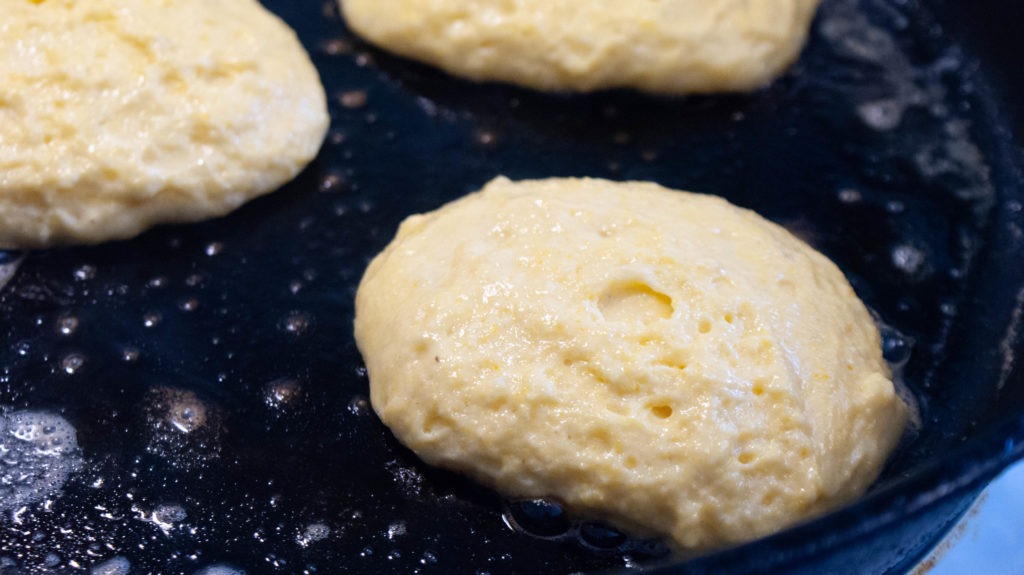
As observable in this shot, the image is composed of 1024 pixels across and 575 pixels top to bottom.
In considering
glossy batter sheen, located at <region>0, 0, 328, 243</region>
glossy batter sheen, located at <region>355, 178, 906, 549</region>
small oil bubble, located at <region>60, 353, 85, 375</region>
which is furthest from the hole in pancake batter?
small oil bubble, located at <region>60, 353, 85, 375</region>

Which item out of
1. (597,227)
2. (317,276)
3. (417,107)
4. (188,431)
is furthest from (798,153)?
(188,431)

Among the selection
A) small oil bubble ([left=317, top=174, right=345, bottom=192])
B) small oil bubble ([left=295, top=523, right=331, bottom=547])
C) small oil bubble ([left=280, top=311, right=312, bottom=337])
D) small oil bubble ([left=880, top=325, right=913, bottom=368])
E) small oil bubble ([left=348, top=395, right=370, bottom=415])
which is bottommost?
small oil bubble ([left=295, top=523, right=331, bottom=547])

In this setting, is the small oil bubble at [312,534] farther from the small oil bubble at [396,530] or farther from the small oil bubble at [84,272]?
the small oil bubble at [84,272]

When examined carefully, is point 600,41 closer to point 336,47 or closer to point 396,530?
point 336,47

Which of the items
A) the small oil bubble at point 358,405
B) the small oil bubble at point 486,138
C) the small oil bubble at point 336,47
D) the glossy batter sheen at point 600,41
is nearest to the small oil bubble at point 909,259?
the glossy batter sheen at point 600,41

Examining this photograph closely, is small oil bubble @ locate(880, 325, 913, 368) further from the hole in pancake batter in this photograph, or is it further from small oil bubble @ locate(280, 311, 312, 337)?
small oil bubble @ locate(280, 311, 312, 337)

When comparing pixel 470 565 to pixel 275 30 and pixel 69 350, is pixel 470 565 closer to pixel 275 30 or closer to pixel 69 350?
pixel 69 350
